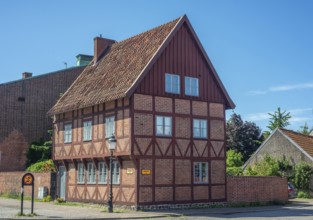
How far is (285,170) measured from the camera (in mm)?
43094

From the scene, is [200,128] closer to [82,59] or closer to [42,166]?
[42,166]

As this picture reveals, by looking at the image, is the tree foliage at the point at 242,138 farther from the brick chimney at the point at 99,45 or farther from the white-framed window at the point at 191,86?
the white-framed window at the point at 191,86

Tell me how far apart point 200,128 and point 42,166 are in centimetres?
1700

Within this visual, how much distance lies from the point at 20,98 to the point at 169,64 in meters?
20.6

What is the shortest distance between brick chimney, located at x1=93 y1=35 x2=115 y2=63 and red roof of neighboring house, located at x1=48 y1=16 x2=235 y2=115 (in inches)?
35.2

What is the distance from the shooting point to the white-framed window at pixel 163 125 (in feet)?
94.2

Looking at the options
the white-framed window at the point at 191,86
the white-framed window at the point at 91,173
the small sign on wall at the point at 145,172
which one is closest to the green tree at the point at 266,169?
the white-framed window at the point at 191,86

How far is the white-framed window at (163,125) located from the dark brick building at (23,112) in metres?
20.8

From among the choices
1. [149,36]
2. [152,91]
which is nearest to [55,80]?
[149,36]

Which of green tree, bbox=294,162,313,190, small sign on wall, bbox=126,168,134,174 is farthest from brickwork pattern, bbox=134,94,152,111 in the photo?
green tree, bbox=294,162,313,190

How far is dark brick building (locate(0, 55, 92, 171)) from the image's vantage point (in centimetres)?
4447

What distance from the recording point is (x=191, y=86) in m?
30.9

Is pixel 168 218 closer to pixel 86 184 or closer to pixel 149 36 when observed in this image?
pixel 86 184

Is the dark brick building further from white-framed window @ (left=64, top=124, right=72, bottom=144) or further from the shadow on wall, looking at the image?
white-framed window @ (left=64, top=124, right=72, bottom=144)
